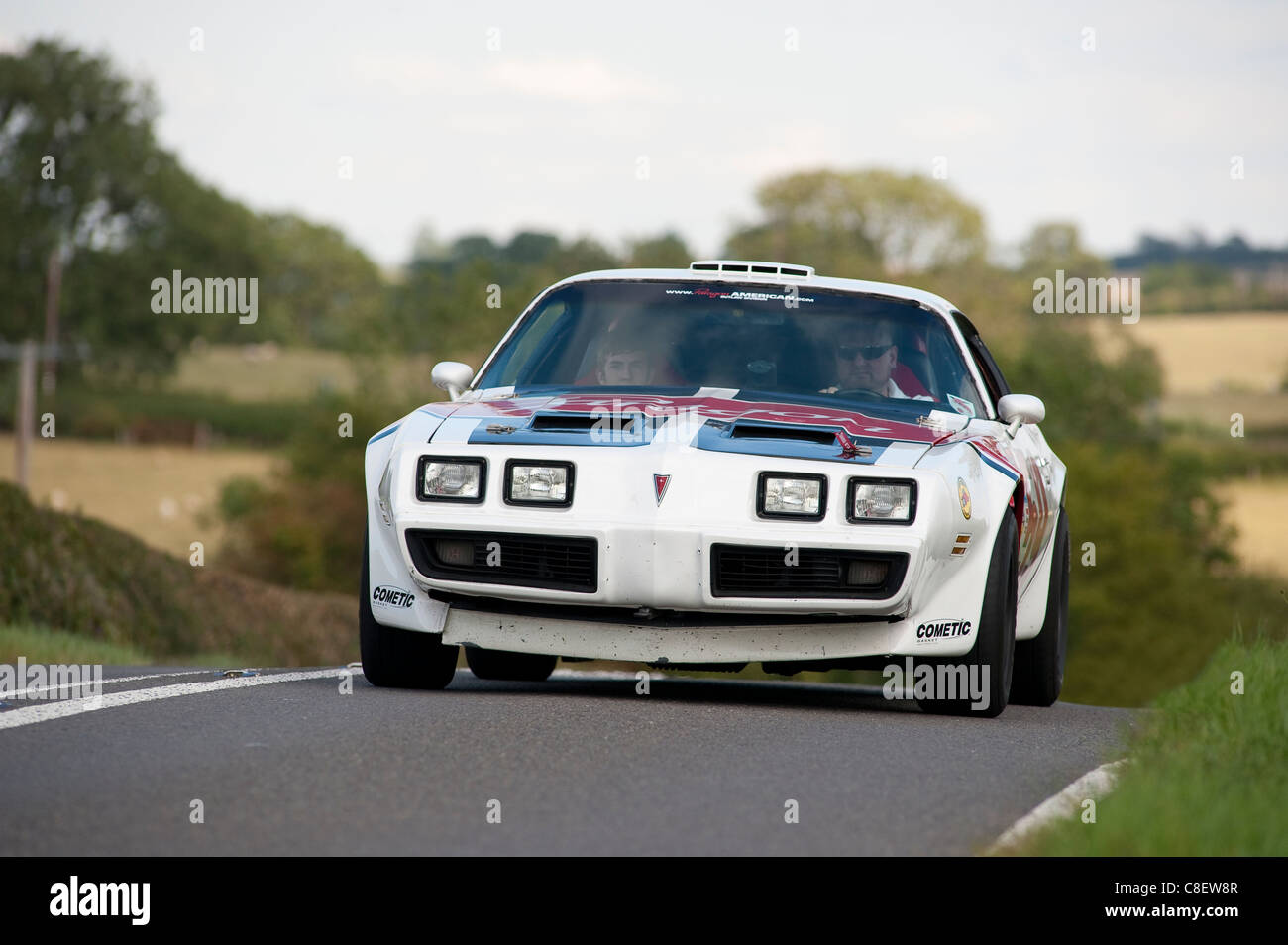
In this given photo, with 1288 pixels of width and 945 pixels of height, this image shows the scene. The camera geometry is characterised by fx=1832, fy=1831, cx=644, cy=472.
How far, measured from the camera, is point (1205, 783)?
15.3ft

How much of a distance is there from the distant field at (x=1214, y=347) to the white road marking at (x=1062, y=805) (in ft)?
261

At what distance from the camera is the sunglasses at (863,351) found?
768 cm

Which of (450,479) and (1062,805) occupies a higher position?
(450,479)

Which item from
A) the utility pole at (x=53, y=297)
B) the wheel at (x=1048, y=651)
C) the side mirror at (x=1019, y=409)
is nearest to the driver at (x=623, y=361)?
the side mirror at (x=1019, y=409)

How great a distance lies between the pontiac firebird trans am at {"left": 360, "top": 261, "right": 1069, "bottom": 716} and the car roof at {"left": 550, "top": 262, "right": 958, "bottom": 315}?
0.54 metres

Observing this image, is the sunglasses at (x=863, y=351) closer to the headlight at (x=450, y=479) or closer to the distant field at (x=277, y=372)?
the headlight at (x=450, y=479)

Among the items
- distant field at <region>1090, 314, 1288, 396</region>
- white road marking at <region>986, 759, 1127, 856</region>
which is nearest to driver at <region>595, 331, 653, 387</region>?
white road marking at <region>986, 759, 1127, 856</region>

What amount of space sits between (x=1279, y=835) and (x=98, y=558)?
10161 millimetres

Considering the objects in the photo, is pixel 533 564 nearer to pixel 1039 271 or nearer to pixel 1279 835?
pixel 1279 835

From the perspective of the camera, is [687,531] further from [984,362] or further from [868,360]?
[984,362]

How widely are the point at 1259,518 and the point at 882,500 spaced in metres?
73.4

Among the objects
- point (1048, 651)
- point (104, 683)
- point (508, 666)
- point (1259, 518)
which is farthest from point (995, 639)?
point (1259, 518)

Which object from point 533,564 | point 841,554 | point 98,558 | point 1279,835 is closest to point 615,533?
point 533,564

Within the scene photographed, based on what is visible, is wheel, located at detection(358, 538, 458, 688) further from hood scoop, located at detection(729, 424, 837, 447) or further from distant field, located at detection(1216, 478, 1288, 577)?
distant field, located at detection(1216, 478, 1288, 577)
